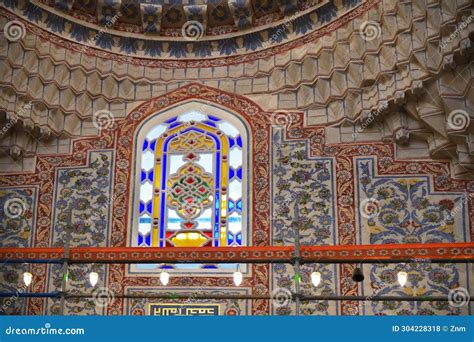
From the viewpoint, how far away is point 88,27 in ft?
41.0

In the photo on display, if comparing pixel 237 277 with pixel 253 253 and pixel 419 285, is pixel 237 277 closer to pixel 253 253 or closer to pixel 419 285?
pixel 253 253

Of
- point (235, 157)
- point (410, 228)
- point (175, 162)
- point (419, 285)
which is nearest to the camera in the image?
point (419, 285)

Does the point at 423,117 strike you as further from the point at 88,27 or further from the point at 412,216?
the point at 88,27

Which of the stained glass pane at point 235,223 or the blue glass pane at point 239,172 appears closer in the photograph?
the stained glass pane at point 235,223

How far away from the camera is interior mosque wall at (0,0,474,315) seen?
1052 cm

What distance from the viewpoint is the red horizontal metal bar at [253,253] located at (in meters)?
8.82

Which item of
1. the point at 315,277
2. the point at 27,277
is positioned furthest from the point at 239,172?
the point at 27,277

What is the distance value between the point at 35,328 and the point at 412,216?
5.84m

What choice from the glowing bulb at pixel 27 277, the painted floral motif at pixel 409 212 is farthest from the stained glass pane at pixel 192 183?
the painted floral motif at pixel 409 212

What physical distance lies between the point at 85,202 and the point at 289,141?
117 inches

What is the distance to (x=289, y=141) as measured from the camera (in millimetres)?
11625

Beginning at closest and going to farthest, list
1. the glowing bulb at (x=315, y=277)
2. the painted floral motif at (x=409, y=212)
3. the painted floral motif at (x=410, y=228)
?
1. the glowing bulb at (x=315, y=277)
2. the painted floral motif at (x=410, y=228)
3. the painted floral motif at (x=409, y=212)

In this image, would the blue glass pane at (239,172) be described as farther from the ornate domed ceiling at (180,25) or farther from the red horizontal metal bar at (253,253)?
the red horizontal metal bar at (253,253)

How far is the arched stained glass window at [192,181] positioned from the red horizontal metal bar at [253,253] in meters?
1.70
